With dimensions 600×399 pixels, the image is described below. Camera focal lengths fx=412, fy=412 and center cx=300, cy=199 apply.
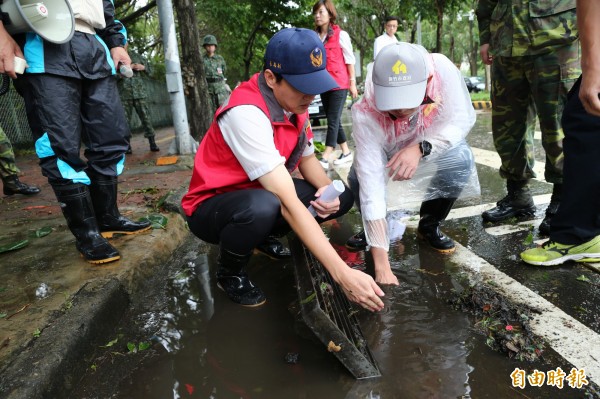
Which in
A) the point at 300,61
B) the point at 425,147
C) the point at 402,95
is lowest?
the point at 425,147

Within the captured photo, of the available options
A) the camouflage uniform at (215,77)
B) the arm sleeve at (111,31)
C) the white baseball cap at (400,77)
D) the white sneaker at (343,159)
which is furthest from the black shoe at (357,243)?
the camouflage uniform at (215,77)

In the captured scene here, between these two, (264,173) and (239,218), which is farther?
(239,218)

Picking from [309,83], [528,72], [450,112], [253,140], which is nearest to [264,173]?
[253,140]

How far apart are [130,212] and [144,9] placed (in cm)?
661

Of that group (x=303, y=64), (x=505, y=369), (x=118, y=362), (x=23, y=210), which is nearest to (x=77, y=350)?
(x=118, y=362)

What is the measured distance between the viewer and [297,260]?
1922mm

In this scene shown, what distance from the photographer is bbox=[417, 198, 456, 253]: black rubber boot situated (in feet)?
7.80

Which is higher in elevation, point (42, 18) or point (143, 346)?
point (42, 18)

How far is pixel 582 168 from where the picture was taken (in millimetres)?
1905

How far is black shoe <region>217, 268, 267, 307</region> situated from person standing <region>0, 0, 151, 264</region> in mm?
579

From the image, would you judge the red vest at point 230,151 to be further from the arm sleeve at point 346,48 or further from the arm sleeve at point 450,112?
the arm sleeve at point 346,48

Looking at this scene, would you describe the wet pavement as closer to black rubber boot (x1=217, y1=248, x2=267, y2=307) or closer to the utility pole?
black rubber boot (x1=217, y1=248, x2=267, y2=307)

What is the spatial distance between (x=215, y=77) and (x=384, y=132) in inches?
259

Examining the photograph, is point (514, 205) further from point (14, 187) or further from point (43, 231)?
point (14, 187)
